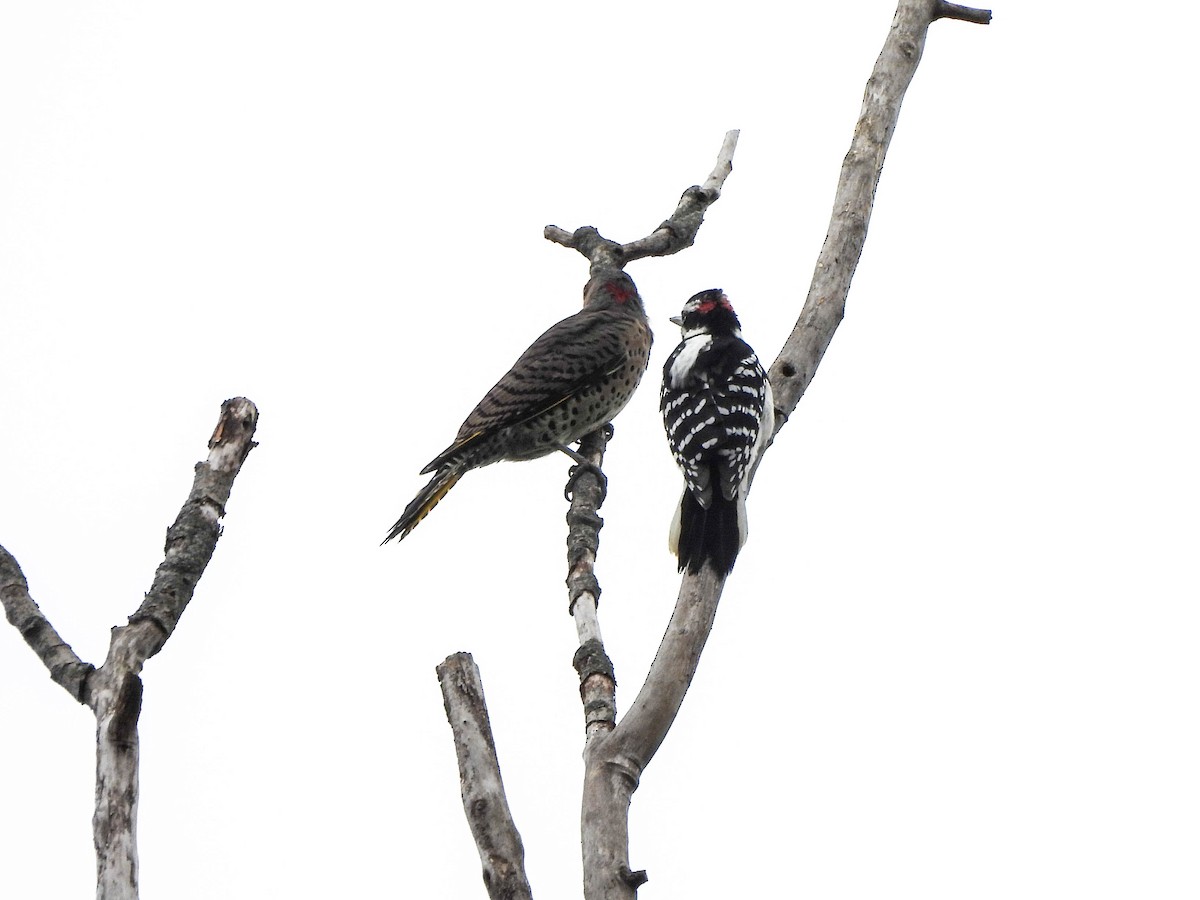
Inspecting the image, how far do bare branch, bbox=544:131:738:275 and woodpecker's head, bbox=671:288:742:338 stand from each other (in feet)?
1.50

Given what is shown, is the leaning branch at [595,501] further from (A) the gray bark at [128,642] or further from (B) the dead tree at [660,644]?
(A) the gray bark at [128,642]

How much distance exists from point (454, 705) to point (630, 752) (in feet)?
1.41

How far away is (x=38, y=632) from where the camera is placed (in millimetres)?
3520

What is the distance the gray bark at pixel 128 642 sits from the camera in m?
3.02

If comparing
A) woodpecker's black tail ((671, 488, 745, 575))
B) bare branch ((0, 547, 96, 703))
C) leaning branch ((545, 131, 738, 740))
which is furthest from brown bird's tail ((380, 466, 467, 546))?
bare branch ((0, 547, 96, 703))

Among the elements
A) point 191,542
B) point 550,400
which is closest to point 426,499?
point 550,400

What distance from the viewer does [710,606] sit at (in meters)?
4.49

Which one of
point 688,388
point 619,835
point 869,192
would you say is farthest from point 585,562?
point 869,192

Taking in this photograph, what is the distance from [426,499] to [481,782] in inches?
142

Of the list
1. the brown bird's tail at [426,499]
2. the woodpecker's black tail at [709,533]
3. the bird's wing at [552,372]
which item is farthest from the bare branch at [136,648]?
the bird's wing at [552,372]

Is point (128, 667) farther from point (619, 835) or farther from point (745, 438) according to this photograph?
Result: point (745, 438)

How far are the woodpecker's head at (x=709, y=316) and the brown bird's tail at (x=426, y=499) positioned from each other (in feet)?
4.22

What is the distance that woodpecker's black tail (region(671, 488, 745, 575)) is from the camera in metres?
4.84

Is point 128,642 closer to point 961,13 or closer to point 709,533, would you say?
point 709,533
